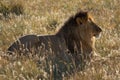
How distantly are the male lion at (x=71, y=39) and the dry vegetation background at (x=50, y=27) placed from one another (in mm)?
345

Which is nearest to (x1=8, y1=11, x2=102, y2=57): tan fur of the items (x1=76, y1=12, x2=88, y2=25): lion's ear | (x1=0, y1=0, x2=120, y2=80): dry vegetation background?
(x1=76, y1=12, x2=88, y2=25): lion's ear

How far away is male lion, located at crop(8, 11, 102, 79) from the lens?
6.94m

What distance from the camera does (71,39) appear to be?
7133 millimetres

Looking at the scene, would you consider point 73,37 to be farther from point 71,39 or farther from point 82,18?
point 82,18

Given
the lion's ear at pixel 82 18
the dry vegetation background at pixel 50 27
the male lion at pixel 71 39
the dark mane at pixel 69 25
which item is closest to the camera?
the dry vegetation background at pixel 50 27

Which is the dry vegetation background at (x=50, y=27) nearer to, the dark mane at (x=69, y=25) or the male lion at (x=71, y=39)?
the male lion at (x=71, y=39)

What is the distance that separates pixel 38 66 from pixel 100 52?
60.8 inches

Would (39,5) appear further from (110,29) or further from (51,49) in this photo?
(51,49)

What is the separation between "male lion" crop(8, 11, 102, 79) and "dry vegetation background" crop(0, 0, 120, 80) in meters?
0.35

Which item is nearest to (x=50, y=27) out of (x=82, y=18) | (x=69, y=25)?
(x=69, y=25)

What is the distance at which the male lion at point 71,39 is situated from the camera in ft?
22.8

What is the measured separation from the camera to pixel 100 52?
7.40m

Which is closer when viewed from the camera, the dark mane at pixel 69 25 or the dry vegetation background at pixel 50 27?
the dry vegetation background at pixel 50 27

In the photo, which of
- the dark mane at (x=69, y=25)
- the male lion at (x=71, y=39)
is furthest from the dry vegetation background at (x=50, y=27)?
the dark mane at (x=69, y=25)
